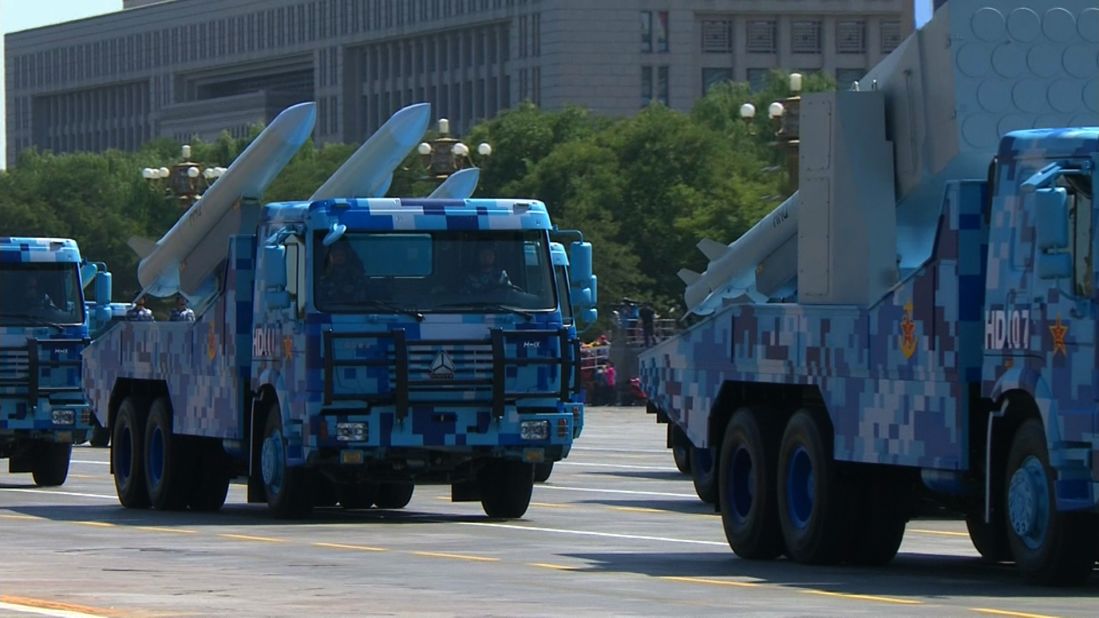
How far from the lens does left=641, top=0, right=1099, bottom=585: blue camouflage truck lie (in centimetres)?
1653

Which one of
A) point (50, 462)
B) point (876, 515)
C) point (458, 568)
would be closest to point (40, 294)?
point (50, 462)

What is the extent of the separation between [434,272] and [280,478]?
2440 millimetres

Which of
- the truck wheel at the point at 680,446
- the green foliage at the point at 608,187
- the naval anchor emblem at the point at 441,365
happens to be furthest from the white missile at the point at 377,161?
the green foliage at the point at 608,187

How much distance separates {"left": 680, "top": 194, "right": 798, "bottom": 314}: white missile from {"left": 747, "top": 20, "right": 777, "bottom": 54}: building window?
115 meters

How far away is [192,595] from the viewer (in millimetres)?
16984

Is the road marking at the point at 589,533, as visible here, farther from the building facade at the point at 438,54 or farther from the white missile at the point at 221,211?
the building facade at the point at 438,54

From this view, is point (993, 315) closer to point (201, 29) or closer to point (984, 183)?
point (984, 183)

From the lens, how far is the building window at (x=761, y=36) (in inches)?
5930

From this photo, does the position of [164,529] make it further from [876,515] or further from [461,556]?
[876,515]

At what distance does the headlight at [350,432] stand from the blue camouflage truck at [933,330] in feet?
9.40

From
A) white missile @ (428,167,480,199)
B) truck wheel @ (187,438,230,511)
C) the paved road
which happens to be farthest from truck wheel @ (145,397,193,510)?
white missile @ (428,167,480,199)

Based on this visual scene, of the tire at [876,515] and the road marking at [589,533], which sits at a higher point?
the tire at [876,515]

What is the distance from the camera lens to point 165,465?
27.6 m

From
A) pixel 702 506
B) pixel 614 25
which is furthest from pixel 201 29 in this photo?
pixel 702 506
